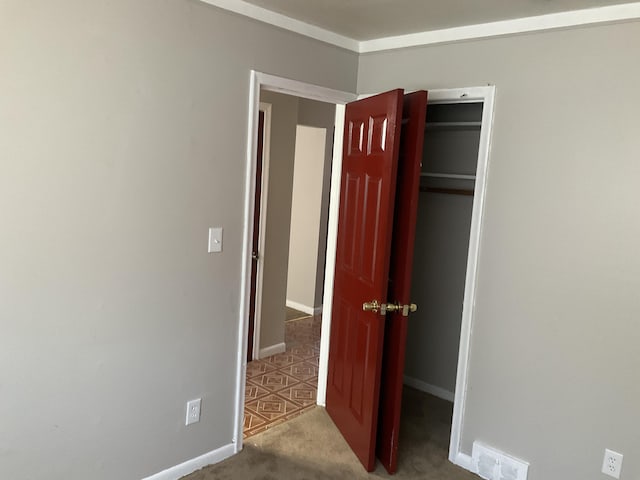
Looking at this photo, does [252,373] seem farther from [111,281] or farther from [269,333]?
[111,281]

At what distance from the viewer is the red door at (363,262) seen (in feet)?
8.43

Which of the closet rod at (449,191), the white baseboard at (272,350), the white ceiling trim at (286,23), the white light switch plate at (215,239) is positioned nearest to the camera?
the white ceiling trim at (286,23)

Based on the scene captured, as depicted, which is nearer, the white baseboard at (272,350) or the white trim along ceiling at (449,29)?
the white trim along ceiling at (449,29)

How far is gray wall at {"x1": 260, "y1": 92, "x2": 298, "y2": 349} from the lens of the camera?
4008 millimetres

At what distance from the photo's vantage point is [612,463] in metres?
2.32

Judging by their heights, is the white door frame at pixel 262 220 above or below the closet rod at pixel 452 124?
below

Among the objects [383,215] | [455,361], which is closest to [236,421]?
[383,215]

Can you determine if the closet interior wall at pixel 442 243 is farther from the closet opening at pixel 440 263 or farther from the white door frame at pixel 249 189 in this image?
the white door frame at pixel 249 189

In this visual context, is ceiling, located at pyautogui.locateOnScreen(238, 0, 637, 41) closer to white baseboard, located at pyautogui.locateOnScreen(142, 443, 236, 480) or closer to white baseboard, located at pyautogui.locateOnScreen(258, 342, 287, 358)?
white baseboard, located at pyautogui.locateOnScreen(142, 443, 236, 480)

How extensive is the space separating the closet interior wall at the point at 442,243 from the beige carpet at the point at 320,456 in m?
0.48

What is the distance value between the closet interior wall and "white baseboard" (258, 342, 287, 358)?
3.86ft

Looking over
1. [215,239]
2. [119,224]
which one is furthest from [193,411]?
[119,224]

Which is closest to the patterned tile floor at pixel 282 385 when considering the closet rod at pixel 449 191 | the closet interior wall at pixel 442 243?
the closet interior wall at pixel 442 243

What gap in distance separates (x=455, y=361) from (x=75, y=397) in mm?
2530
